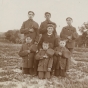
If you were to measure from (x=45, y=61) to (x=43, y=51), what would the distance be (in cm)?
22

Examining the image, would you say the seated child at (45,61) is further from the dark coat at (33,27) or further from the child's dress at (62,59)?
the dark coat at (33,27)

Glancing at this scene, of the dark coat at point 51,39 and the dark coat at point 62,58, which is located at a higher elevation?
the dark coat at point 51,39

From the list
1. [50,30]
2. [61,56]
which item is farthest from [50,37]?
[61,56]

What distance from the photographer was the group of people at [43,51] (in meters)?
3.72

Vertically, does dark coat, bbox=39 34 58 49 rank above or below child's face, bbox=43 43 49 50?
above

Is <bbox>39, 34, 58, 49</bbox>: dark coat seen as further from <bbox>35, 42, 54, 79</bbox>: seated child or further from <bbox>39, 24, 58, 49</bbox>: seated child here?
<bbox>35, 42, 54, 79</bbox>: seated child

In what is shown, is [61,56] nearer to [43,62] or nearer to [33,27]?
[43,62]

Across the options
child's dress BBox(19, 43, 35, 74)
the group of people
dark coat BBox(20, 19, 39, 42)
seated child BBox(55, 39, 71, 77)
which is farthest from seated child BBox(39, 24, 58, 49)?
child's dress BBox(19, 43, 35, 74)

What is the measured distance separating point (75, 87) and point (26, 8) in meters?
2.36

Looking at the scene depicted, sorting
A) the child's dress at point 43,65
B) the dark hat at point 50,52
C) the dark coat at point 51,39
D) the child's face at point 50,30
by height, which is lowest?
Answer: the child's dress at point 43,65

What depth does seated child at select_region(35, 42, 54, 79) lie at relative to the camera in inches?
145

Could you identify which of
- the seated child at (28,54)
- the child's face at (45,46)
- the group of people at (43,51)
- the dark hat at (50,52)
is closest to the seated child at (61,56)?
the group of people at (43,51)

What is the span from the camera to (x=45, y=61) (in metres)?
3.71

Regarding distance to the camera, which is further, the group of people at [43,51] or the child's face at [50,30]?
the child's face at [50,30]
